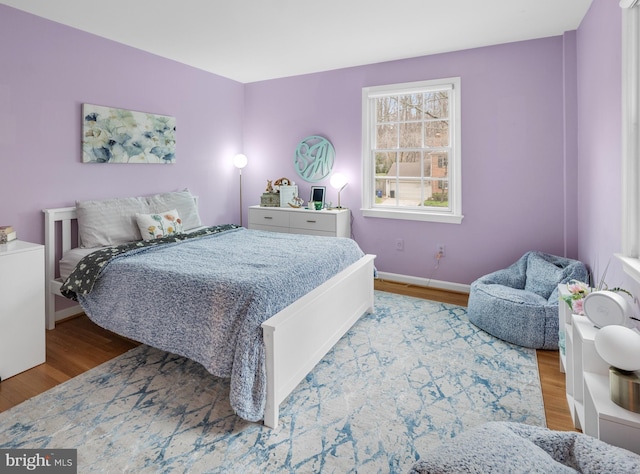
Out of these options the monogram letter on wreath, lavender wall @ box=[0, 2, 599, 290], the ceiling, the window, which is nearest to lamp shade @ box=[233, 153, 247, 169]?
lavender wall @ box=[0, 2, 599, 290]

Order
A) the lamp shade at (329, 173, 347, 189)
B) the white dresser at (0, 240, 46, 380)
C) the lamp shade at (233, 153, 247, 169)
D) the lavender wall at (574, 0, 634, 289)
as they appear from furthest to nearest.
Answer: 1. the lamp shade at (233, 153, 247, 169)
2. the lamp shade at (329, 173, 347, 189)
3. the white dresser at (0, 240, 46, 380)
4. the lavender wall at (574, 0, 634, 289)

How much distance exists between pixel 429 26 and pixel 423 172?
1.51m

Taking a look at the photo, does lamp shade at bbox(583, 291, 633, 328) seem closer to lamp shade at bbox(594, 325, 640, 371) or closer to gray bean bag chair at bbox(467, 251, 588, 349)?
lamp shade at bbox(594, 325, 640, 371)

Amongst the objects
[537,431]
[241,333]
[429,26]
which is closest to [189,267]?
[241,333]

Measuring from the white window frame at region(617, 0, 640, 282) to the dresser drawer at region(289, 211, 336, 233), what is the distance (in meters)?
2.78

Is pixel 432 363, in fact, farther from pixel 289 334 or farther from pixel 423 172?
pixel 423 172

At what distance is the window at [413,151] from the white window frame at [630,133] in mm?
1999

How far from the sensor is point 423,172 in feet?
14.2

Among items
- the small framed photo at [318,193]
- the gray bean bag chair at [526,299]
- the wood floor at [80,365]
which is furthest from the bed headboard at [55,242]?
the gray bean bag chair at [526,299]

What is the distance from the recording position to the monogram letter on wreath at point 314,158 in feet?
15.6

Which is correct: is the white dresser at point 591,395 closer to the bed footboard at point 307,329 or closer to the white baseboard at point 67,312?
the bed footboard at point 307,329

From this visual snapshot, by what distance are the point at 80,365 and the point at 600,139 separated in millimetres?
3873

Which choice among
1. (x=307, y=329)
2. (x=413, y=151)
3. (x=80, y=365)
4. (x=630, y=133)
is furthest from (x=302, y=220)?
(x=630, y=133)

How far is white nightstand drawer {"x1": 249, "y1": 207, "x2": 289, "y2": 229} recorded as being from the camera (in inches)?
185
